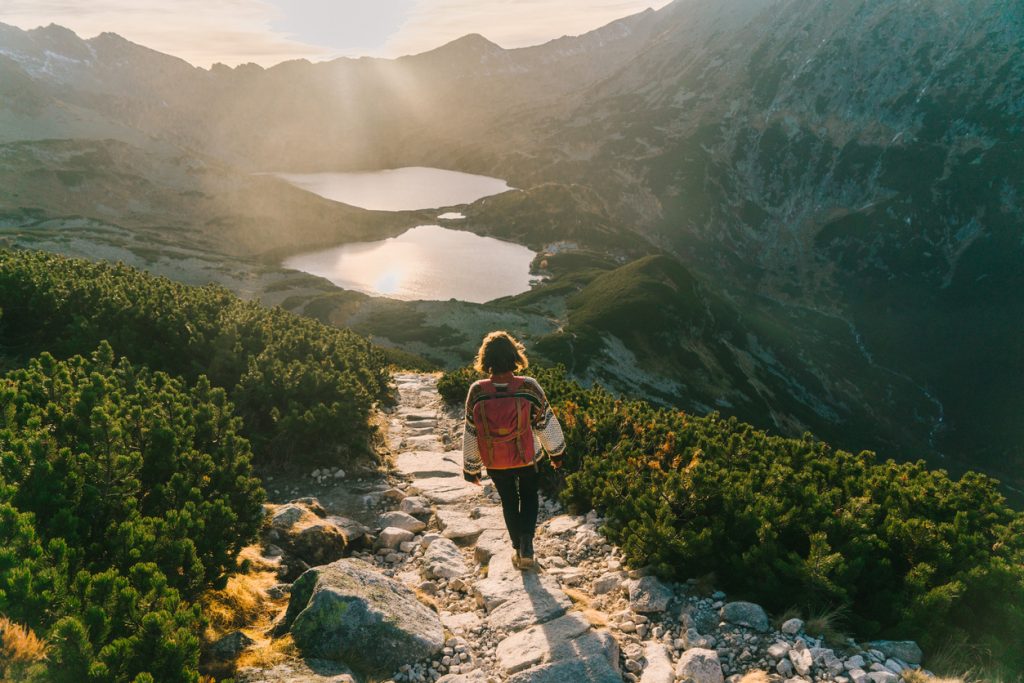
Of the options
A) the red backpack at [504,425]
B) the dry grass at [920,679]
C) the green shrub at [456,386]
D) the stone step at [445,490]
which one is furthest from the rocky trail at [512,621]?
the green shrub at [456,386]

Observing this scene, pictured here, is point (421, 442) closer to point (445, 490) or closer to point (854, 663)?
point (445, 490)

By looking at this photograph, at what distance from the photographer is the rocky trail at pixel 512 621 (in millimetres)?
6180

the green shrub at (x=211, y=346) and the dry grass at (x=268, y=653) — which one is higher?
the green shrub at (x=211, y=346)

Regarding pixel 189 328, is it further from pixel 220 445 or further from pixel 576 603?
pixel 576 603

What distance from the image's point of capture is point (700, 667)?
6.17 meters

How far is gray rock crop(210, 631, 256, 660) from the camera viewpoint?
19.5ft

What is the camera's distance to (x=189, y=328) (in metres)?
15.9

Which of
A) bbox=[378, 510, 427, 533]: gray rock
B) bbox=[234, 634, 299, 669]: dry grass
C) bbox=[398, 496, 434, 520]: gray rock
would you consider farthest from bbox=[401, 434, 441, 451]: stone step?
bbox=[234, 634, 299, 669]: dry grass

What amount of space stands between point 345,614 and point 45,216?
16697 centimetres

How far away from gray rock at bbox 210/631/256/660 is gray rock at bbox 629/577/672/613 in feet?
14.7

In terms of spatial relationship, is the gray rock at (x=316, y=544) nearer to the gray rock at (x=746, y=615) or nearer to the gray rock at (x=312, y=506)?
the gray rock at (x=312, y=506)

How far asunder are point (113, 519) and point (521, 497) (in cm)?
499

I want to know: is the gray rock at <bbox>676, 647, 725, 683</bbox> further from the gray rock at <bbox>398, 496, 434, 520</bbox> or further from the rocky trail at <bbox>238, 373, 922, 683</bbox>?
the gray rock at <bbox>398, 496, 434, 520</bbox>

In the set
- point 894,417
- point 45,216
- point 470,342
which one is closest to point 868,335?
point 894,417
